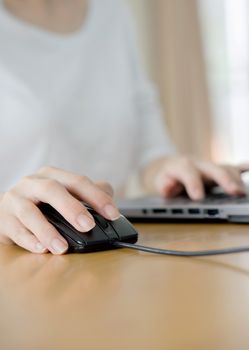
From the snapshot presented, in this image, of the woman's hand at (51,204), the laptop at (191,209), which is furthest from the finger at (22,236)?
the laptop at (191,209)

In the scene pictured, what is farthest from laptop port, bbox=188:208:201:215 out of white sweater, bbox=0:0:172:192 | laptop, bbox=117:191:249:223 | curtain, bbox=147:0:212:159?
curtain, bbox=147:0:212:159

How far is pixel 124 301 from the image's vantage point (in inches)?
18.2

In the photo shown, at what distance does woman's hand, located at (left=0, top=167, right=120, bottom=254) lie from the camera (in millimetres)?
655

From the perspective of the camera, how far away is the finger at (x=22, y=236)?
671 mm

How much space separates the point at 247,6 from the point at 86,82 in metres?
1.81

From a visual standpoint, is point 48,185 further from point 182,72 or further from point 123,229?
point 182,72

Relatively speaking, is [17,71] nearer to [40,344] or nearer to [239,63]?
[40,344]

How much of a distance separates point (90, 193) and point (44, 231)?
0.07m

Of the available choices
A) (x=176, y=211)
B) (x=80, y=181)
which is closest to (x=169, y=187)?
(x=176, y=211)

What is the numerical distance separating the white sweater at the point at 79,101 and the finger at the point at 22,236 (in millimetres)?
Result: 672

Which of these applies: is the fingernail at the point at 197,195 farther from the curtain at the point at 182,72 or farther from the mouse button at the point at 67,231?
the curtain at the point at 182,72

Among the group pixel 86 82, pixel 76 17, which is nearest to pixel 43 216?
pixel 86 82

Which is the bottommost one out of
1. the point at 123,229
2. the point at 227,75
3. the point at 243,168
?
the point at 227,75

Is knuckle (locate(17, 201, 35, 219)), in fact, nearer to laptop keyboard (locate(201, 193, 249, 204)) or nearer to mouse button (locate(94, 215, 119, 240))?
mouse button (locate(94, 215, 119, 240))
